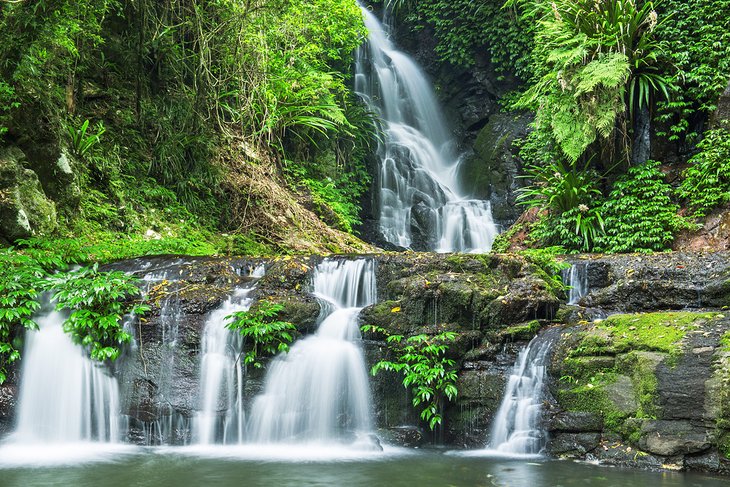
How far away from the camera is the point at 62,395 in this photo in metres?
6.02

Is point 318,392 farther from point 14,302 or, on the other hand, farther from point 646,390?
point 14,302

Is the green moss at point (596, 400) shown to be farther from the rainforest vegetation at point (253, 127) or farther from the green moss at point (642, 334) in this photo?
the rainforest vegetation at point (253, 127)

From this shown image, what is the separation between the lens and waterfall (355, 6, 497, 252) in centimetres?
1384

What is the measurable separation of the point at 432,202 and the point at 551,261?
24.2ft

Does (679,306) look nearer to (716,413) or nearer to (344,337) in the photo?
(716,413)

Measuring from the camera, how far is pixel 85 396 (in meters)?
6.04

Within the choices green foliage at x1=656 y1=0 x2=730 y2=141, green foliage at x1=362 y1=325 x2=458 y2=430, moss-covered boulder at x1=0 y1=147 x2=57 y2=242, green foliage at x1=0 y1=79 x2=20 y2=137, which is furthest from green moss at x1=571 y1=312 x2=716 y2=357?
green foliage at x1=0 y1=79 x2=20 y2=137

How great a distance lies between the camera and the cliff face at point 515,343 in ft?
16.1

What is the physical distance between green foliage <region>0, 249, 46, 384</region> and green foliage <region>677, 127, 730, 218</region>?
937cm

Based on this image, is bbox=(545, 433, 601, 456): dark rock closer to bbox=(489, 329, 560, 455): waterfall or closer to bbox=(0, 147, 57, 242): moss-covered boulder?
bbox=(489, 329, 560, 455): waterfall

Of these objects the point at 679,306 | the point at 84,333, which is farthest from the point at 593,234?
the point at 84,333

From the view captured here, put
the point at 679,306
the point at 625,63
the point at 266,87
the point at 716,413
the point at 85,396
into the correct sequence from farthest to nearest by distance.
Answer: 1. the point at 266,87
2. the point at 625,63
3. the point at 679,306
4. the point at 85,396
5. the point at 716,413

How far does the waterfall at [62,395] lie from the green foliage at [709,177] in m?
8.86

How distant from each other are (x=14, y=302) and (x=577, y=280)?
6385 mm
